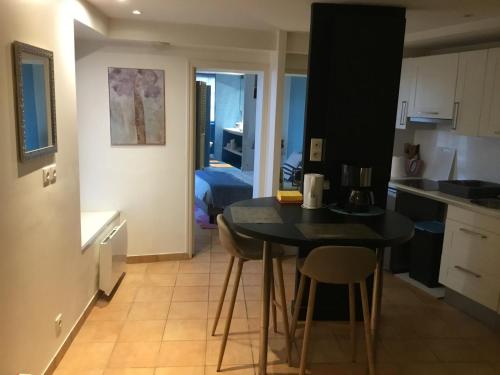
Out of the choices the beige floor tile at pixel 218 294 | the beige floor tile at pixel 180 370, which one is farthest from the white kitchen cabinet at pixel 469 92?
the beige floor tile at pixel 180 370

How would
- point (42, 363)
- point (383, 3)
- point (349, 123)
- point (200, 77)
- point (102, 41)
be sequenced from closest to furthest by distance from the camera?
point (42, 363), point (383, 3), point (349, 123), point (102, 41), point (200, 77)

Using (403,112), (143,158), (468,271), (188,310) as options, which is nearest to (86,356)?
(188,310)

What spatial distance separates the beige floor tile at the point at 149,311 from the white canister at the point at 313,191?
143 centimetres

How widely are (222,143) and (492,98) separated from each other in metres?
6.69

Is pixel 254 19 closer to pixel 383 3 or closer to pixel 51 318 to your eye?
pixel 383 3

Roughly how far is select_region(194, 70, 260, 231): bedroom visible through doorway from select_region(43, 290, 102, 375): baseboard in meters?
1.89

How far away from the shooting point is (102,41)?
377 centimetres

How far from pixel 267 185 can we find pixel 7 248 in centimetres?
277

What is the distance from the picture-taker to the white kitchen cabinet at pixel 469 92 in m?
3.45

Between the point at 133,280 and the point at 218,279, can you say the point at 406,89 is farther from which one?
the point at 133,280

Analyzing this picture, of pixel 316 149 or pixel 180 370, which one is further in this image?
pixel 316 149

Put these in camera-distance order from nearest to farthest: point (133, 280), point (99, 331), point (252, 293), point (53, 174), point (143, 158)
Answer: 1. point (53, 174)
2. point (99, 331)
3. point (252, 293)
4. point (133, 280)
5. point (143, 158)

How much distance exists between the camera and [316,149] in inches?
117

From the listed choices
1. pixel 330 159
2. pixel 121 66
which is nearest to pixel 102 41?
pixel 121 66
